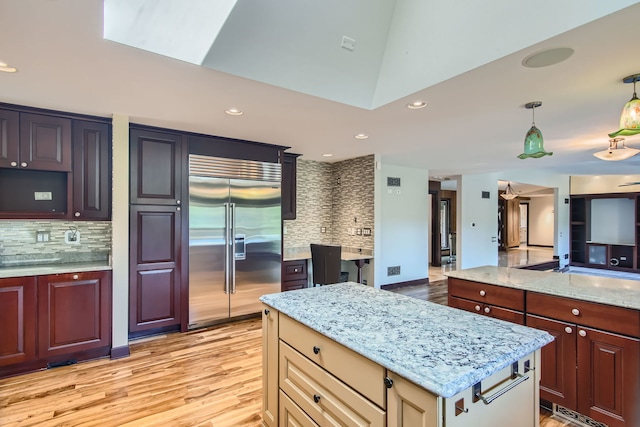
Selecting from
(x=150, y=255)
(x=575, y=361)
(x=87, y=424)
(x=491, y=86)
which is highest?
(x=491, y=86)

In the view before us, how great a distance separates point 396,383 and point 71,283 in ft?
10.1

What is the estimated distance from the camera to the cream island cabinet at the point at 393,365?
1.03 metres

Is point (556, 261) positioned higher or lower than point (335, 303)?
lower

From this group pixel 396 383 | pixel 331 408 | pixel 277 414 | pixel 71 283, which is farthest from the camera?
pixel 71 283

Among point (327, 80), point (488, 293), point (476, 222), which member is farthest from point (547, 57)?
point (476, 222)

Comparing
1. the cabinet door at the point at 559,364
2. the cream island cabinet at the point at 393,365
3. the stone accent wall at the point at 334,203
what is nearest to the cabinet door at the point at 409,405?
the cream island cabinet at the point at 393,365

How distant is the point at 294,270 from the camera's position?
4.47 meters

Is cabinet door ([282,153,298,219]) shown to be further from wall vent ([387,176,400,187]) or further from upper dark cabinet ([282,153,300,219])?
wall vent ([387,176,400,187])

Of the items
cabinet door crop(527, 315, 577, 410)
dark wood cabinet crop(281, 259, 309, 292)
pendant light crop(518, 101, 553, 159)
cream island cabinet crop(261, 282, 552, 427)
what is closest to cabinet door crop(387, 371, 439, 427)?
cream island cabinet crop(261, 282, 552, 427)

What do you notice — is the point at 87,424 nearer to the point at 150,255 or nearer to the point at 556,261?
the point at 150,255

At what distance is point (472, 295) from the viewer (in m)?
2.64

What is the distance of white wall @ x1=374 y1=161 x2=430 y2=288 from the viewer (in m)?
5.73

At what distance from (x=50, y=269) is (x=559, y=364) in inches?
162

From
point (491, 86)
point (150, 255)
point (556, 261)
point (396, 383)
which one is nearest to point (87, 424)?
point (150, 255)
